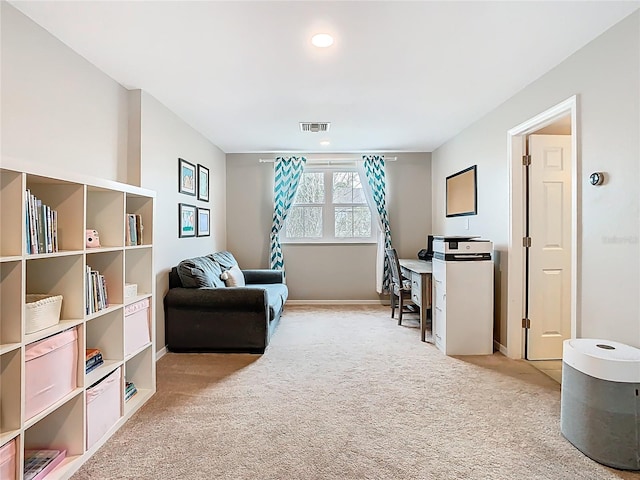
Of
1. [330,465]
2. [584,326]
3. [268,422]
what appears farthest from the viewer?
[584,326]

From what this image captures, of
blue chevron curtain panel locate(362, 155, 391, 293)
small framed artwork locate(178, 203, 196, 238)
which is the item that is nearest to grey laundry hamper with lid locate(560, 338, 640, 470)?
small framed artwork locate(178, 203, 196, 238)

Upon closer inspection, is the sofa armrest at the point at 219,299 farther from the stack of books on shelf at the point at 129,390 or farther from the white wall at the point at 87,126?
the stack of books on shelf at the point at 129,390

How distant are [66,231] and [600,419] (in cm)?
292

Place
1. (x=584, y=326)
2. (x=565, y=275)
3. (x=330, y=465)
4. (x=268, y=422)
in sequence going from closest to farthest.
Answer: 1. (x=330, y=465)
2. (x=268, y=422)
3. (x=584, y=326)
4. (x=565, y=275)

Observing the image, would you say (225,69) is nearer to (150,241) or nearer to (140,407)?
(150,241)

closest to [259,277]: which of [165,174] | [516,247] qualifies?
[165,174]

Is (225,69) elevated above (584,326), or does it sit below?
above

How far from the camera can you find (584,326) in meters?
2.49

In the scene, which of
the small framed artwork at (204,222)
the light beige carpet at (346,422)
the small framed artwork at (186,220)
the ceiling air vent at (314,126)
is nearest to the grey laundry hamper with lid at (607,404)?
the light beige carpet at (346,422)

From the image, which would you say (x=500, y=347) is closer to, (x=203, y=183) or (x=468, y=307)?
(x=468, y=307)

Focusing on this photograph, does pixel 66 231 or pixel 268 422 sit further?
pixel 268 422

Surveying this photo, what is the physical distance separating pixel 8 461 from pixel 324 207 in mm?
4890

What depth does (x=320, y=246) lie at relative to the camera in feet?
19.5

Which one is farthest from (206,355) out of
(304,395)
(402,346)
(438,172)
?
(438,172)
